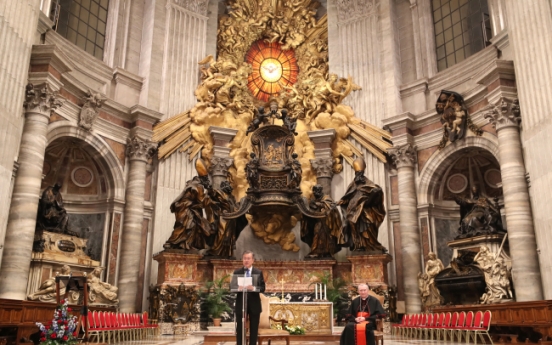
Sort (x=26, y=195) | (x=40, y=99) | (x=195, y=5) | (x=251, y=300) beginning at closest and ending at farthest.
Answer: (x=251, y=300)
(x=26, y=195)
(x=40, y=99)
(x=195, y=5)

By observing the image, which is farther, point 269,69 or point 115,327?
point 269,69

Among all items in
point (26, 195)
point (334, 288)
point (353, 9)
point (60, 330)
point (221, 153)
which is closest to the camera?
point (60, 330)

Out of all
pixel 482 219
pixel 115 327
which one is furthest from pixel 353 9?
pixel 115 327

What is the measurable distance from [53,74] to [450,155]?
9.88 meters

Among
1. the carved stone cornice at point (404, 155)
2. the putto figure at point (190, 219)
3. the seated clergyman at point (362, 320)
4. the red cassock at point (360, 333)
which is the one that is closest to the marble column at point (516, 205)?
the carved stone cornice at point (404, 155)

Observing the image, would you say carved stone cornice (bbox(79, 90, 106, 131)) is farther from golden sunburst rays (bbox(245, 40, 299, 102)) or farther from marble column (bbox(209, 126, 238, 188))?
golden sunburst rays (bbox(245, 40, 299, 102))

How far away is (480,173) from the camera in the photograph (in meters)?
14.1

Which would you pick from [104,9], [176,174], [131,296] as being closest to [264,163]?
[176,174]

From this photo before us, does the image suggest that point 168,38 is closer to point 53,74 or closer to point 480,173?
point 53,74

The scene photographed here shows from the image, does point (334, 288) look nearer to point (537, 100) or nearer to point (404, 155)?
point (404, 155)

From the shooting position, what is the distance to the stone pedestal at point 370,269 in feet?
41.4

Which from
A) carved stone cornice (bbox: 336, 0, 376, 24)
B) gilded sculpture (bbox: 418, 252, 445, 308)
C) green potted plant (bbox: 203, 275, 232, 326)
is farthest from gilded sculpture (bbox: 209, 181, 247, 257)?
carved stone cornice (bbox: 336, 0, 376, 24)

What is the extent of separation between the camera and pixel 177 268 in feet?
40.4

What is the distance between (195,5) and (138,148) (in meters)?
5.48
